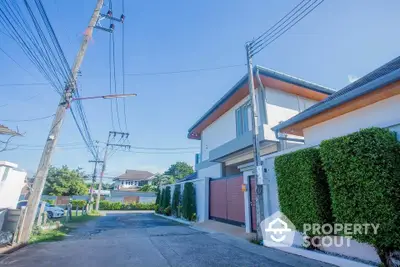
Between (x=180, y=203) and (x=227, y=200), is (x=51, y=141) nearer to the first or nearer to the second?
(x=227, y=200)

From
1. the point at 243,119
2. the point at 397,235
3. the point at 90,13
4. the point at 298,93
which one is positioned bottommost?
the point at 397,235

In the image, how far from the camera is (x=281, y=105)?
35.0 ft

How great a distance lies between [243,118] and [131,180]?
50.7 metres

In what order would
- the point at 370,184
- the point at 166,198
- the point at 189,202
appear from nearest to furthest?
the point at 370,184 < the point at 189,202 < the point at 166,198

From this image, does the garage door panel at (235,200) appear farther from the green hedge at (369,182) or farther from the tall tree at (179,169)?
the tall tree at (179,169)

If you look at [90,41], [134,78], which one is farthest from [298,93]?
[90,41]

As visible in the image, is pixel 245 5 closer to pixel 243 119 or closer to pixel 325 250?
pixel 243 119

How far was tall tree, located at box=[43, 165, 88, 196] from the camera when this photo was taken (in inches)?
1414

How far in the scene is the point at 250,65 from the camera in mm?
8070

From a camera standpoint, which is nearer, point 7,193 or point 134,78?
point 7,193

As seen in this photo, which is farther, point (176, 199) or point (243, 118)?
point (176, 199)

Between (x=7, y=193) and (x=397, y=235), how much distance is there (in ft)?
33.0

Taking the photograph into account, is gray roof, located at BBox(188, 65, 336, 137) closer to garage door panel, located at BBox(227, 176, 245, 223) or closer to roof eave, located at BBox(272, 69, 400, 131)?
roof eave, located at BBox(272, 69, 400, 131)

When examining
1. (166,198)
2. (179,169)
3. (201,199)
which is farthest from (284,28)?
(179,169)
